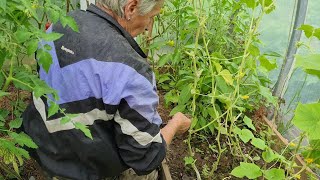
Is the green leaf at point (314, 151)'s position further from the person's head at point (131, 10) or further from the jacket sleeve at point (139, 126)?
the person's head at point (131, 10)

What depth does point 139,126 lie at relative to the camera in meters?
1.63

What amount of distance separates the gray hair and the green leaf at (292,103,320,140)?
2.64 feet

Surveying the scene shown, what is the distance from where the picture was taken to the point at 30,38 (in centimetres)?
127

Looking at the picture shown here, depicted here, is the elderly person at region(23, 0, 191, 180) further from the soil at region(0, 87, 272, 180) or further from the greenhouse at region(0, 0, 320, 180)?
the soil at region(0, 87, 272, 180)

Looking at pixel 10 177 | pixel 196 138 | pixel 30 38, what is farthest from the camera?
pixel 196 138

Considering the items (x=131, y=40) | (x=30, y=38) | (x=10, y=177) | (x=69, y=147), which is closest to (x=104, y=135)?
(x=69, y=147)

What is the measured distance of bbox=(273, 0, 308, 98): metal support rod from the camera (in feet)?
7.87

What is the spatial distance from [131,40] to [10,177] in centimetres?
A: 112

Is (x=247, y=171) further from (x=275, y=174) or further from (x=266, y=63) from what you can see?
(x=266, y=63)

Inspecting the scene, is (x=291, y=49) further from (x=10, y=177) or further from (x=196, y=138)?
(x=10, y=177)

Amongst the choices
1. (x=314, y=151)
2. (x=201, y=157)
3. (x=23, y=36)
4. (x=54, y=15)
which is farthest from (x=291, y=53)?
(x=23, y=36)

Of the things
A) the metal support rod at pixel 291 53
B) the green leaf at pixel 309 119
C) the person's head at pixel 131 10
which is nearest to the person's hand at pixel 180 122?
the person's head at pixel 131 10

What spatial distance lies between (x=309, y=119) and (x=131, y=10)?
0.88 meters

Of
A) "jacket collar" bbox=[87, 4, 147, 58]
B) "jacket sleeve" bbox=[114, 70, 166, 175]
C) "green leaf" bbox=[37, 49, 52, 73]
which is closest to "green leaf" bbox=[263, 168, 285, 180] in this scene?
"jacket sleeve" bbox=[114, 70, 166, 175]
